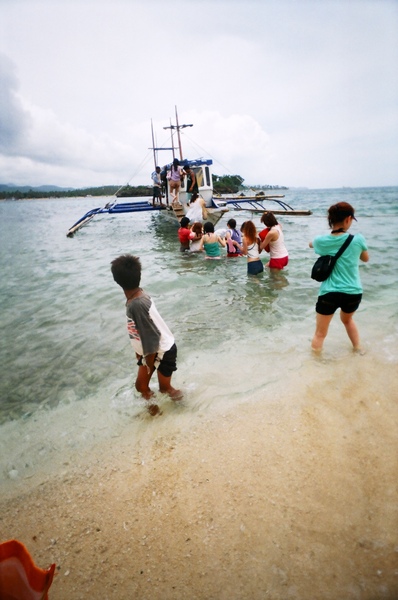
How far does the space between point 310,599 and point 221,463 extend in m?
0.94

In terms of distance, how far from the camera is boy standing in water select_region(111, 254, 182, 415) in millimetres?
2355

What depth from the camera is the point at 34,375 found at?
409 centimetres

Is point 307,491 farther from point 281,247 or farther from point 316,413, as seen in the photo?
point 281,247

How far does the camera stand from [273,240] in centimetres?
641

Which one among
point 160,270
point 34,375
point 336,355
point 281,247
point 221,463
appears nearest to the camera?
point 221,463

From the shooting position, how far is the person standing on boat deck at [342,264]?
9.77ft

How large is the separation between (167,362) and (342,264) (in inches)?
84.7

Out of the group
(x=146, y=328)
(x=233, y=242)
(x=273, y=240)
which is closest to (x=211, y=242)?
(x=233, y=242)

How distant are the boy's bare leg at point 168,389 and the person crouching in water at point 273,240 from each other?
13.5 feet

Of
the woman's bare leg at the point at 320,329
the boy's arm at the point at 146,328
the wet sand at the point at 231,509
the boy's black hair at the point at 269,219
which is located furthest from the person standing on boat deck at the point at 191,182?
the wet sand at the point at 231,509

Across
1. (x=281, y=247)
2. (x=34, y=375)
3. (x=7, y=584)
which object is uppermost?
(x=281, y=247)

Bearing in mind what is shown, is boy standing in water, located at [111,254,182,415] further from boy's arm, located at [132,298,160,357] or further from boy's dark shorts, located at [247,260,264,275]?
boy's dark shorts, located at [247,260,264,275]

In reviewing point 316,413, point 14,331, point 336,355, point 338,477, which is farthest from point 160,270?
point 338,477

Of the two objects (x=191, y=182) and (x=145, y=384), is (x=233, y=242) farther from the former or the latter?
(x=191, y=182)
